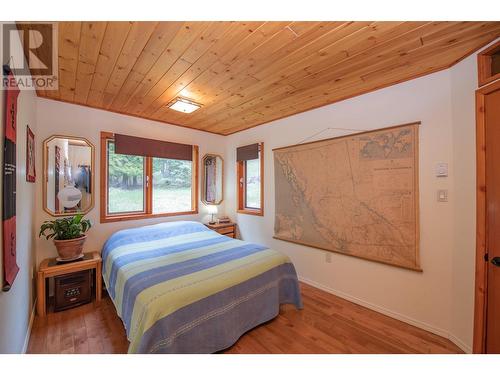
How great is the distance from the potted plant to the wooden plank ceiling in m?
1.47

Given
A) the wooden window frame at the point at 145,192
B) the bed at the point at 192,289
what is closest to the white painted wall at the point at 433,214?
the bed at the point at 192,289

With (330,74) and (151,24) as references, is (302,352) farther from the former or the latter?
(151,24)

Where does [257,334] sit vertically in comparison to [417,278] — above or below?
below

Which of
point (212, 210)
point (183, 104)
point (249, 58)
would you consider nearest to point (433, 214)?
point (249, 58)

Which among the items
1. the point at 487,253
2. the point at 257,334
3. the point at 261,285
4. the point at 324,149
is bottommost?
the point at 257,334

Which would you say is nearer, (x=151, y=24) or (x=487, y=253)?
(x=151, y=24)

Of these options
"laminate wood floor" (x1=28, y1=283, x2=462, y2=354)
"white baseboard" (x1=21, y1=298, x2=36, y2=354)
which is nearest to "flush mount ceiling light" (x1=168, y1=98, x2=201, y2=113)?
"laminate wood floor" (x1=28, y1=283, x2=462, y2=354)

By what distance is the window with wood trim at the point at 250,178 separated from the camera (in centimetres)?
350

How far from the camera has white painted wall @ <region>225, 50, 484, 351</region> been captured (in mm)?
1643

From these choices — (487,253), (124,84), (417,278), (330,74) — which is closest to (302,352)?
(417,278)

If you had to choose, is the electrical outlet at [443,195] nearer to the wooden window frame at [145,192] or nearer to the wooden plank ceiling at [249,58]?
the wooden plank ceiling at [249,58]
